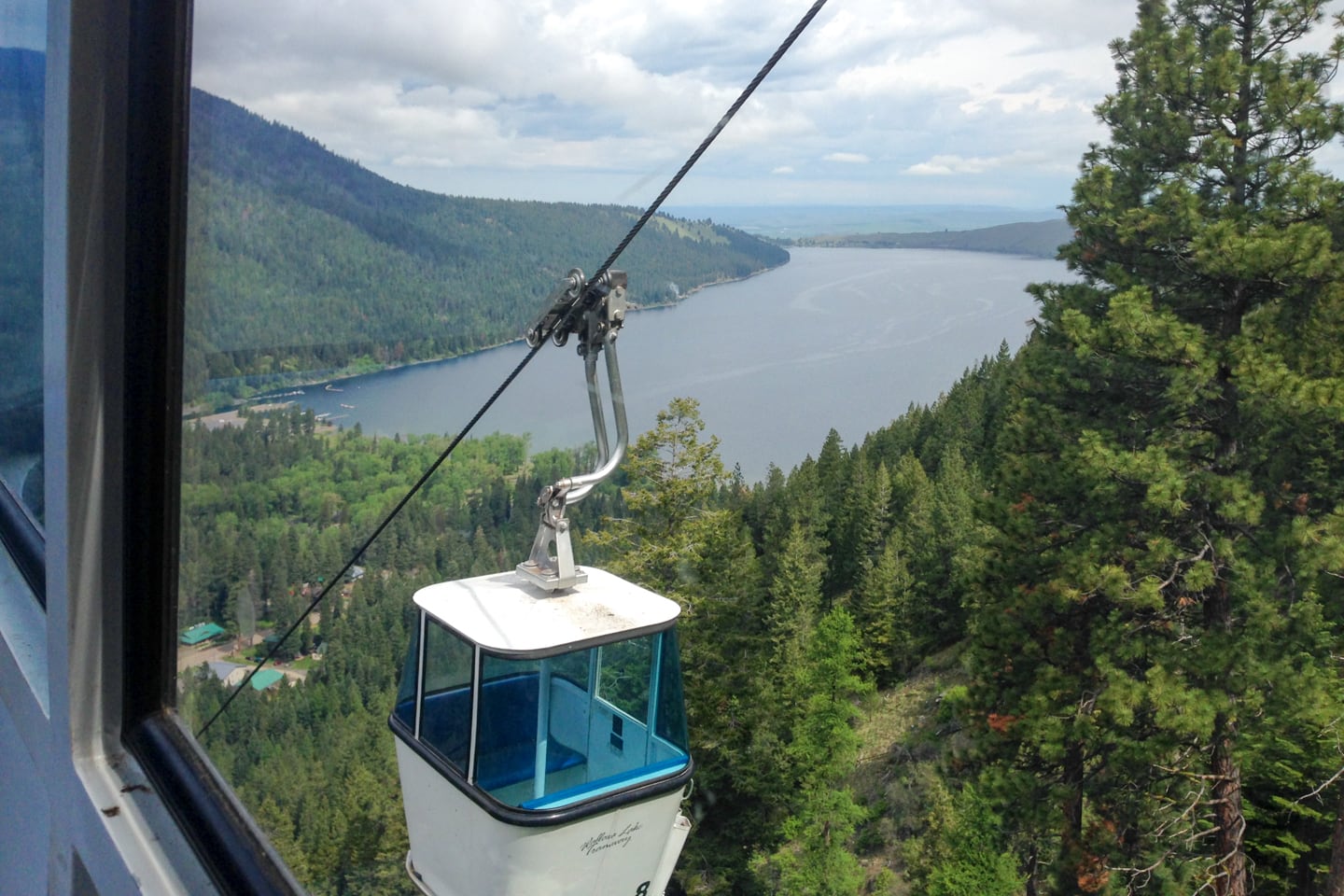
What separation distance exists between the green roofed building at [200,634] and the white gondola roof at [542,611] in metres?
0.29

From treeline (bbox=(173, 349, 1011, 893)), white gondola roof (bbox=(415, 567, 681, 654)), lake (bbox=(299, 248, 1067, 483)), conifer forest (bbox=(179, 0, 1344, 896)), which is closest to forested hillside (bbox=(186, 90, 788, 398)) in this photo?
treeline (bbox=(173, 349, 1011, 893))

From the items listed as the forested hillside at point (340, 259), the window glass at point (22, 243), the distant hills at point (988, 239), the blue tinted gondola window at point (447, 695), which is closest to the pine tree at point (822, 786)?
the distant hills at point (988, 239)

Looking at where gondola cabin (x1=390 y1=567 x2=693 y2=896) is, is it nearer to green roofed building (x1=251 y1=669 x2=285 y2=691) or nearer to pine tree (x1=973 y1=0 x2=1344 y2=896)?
green roofed building (x1=251 y1=669 x2=285 y2=691)

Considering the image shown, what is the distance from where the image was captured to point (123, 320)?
3.28 ft

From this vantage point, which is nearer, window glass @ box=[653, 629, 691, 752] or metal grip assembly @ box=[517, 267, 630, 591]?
metal grip assembly @ box=[517, 267, 630, 591]

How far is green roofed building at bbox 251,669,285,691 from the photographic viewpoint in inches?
63.2

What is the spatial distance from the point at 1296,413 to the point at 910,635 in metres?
9.11

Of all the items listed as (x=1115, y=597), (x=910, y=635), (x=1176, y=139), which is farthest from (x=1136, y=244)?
(x=910, y=635)

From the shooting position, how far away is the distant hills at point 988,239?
6848mm

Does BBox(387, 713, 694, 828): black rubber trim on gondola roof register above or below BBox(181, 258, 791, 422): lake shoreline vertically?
below

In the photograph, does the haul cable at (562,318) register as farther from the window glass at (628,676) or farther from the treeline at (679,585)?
the window glass at (628,676)

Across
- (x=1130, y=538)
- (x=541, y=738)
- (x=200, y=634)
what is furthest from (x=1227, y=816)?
(x=200, y=634)

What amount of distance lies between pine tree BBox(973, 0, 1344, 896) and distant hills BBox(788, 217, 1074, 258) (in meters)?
0.62

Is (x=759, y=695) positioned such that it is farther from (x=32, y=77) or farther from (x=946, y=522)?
(x=32, y=77)
